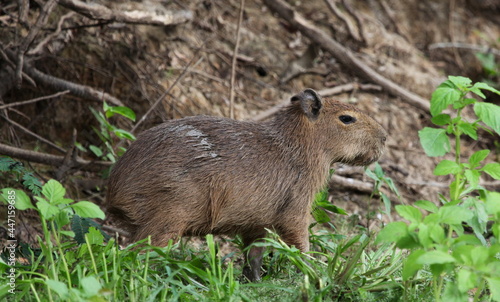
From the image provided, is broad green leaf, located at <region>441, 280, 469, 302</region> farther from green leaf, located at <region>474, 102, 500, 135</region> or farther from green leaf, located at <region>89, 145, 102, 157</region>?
green leaf, located at <region>89, 145, 102, 157</region>

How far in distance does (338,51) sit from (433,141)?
430 cm

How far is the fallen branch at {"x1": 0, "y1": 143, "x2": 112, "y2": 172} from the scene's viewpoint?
16.2 feet

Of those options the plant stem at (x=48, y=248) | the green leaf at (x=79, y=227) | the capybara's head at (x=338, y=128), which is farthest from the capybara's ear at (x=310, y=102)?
the plant stem at (x=48, y=248)

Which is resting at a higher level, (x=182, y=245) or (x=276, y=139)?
(x=276, y=139)

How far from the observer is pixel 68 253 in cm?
362

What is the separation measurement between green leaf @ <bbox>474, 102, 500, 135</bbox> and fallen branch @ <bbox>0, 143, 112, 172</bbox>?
3167mm

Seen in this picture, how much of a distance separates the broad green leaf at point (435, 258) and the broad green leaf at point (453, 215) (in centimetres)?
28

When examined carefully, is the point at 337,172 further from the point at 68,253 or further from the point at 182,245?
the point at 68,253

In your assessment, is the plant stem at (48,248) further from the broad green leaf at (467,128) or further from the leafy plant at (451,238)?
the broad green leaf at (467,128)

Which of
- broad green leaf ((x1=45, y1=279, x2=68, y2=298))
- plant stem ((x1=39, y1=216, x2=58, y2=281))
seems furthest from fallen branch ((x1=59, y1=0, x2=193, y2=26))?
broad green leaf ((x1=45, y1=279, x2=68, y2=298))

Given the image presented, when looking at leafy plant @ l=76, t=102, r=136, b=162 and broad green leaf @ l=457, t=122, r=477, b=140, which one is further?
leafy plant @ l=76, t=102, r=136, b=162

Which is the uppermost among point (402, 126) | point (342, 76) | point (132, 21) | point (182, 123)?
point (132, 21)

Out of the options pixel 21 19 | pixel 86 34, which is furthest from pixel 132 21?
pixel 21 19

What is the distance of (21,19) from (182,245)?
2400 mm
